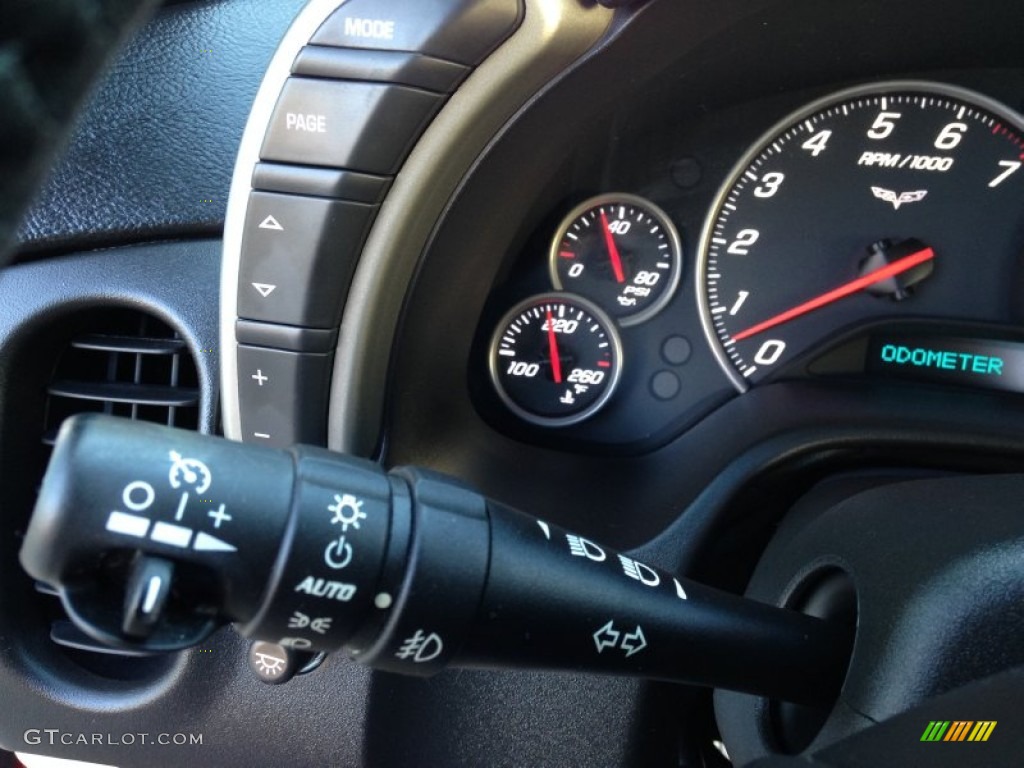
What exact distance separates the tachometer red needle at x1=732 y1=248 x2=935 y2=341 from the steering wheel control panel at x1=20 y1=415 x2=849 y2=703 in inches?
33.0

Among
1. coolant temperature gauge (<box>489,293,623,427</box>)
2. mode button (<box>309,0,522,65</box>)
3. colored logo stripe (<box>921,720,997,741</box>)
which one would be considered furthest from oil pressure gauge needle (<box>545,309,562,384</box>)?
colored logo stripe (<box>921,720,997,741</box>)

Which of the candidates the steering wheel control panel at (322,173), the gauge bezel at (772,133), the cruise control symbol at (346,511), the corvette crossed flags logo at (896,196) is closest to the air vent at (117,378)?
the steering wheel control panel at (322,173)

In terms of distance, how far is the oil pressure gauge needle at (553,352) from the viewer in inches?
76.4

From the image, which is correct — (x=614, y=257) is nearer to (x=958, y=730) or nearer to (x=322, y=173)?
(x=322, y=173)

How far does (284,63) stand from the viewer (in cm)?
154

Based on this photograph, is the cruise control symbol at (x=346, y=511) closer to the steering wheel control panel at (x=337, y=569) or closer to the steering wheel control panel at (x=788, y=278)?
the steering wheel control panel at (x=337, y=569)

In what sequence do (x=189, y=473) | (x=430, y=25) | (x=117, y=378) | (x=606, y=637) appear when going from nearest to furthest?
(x=189, y=473), (x=606, y=637), (x=430, y=25), (x=117, y=378)

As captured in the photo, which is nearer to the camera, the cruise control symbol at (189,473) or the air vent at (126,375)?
the cruise control symbol at (189,473)

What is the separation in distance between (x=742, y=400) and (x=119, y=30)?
1.49 meters

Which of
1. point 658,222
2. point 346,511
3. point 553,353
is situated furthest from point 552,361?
point 346,511

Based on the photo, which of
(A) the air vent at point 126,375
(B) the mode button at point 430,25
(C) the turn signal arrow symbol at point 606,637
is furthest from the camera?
(A) the air vent at point 126,375

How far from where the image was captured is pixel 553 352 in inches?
76.4

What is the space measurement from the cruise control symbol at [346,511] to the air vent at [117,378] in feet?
2.93

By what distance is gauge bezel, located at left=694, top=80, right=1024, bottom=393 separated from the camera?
186cm
